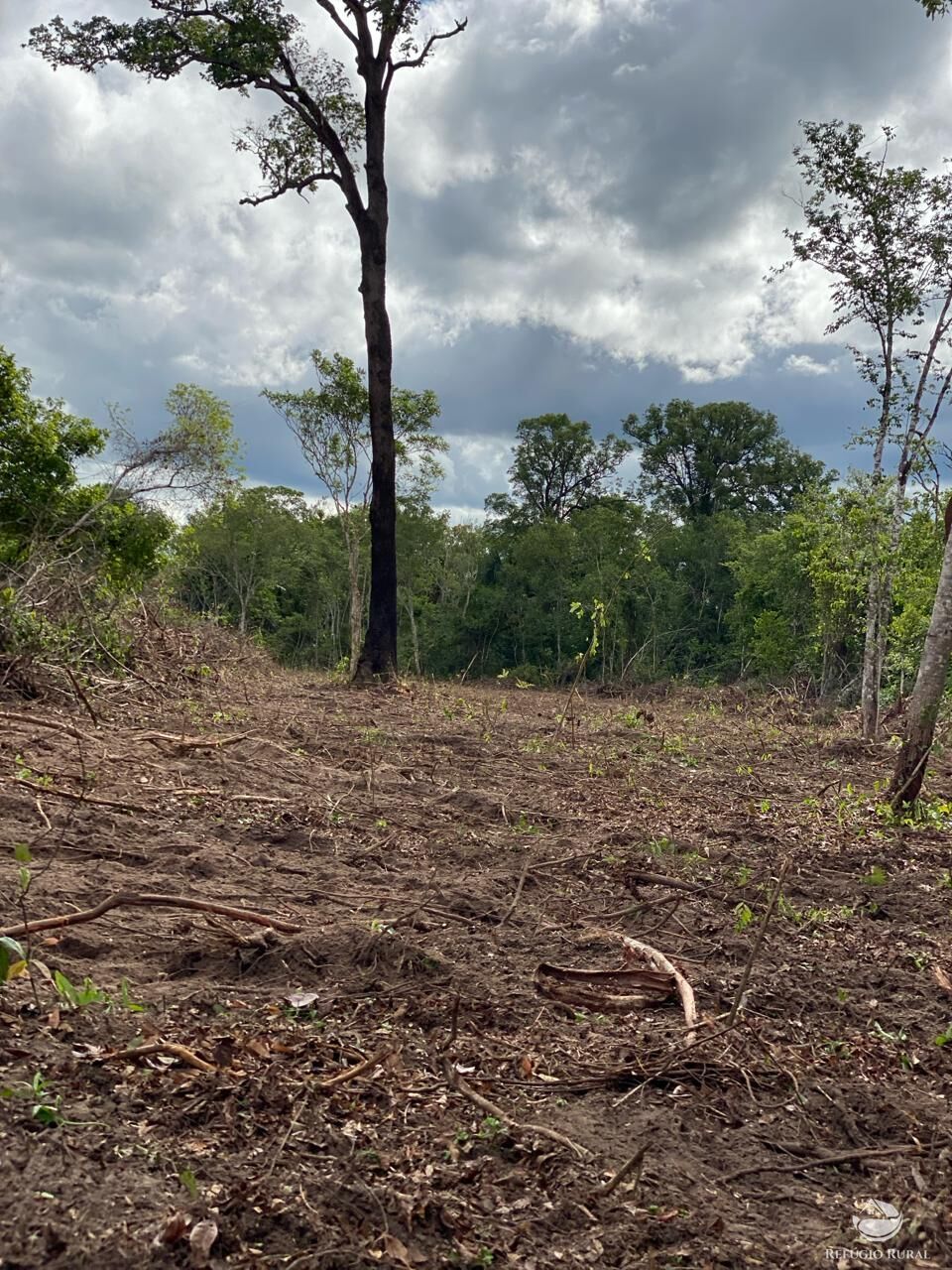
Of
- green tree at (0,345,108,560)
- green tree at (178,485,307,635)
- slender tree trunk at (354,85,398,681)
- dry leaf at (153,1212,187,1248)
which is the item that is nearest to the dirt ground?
dry leaf at (153,1212,187,1248)

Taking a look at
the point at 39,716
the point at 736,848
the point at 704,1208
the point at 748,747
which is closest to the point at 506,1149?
the point at 704,1208

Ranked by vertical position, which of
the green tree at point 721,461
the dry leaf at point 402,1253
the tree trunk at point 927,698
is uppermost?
the green tree at point 721,461

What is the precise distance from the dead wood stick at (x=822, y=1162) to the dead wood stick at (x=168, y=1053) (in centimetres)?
121

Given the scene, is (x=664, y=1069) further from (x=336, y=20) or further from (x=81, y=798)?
(x=336, y=20)

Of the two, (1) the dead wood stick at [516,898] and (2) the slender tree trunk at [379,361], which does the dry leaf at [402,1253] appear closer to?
(1) the dead wood stick at [516,898]

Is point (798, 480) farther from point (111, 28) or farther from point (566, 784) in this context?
point (566, 784)

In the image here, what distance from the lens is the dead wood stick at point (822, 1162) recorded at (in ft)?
6.36

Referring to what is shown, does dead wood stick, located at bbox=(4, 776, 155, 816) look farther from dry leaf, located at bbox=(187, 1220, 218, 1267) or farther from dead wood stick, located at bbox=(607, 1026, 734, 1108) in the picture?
dry leaf, located at bbox=(187, 1220, 218, 1267)

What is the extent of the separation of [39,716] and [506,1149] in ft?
17.6

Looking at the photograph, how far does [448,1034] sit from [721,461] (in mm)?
37564

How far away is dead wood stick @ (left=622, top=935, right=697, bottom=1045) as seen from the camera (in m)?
2.63

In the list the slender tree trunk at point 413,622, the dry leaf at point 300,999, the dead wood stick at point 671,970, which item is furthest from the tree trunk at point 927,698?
the slender tree trunk at point 413,622

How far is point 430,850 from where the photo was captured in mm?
4410

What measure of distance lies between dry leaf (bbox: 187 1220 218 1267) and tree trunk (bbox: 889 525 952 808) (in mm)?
5394
